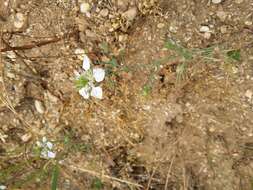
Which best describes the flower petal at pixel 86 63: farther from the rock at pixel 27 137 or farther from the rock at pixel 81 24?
the rock at pixel 27 137

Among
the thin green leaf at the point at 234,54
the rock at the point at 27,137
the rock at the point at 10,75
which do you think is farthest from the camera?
the rock at the point at 27,137

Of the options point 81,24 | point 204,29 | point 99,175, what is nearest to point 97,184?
point 99,175

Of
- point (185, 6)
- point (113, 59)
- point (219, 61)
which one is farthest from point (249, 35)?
point (113, 59)

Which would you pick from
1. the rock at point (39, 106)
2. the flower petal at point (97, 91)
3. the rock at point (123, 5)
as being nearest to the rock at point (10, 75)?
→ the rock at point (39, 106)

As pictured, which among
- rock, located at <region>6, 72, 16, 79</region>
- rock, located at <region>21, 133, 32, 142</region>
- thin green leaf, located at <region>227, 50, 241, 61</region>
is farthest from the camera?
rock, located at <region>21, 133, 32, 142</region>

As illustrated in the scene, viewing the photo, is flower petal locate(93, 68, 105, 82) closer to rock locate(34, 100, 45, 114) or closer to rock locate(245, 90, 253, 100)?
rock locate(34, 100, 45, 114)

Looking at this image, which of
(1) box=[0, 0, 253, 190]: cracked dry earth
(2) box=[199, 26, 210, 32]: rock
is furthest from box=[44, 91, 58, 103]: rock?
(2) box=[199, 26, 210, 32]: rock
